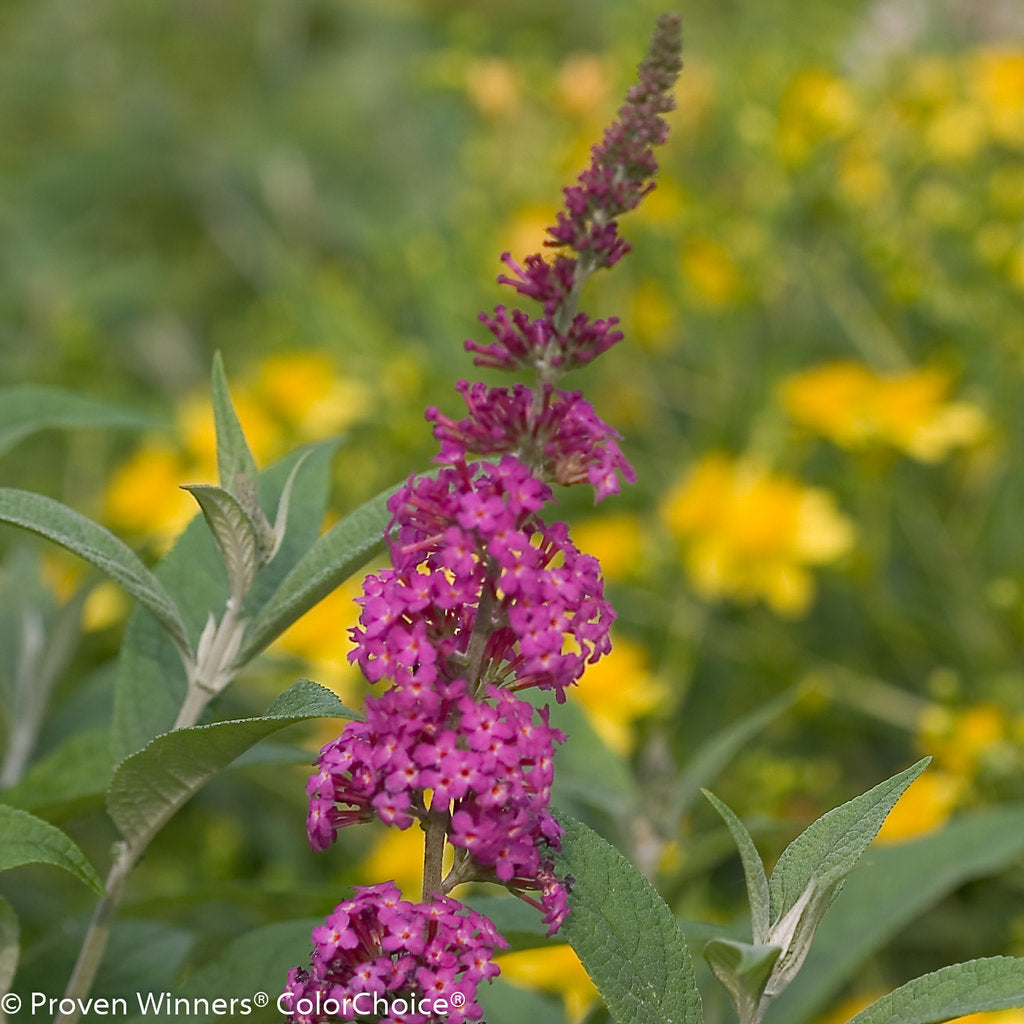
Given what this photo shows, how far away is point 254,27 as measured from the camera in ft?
9.05

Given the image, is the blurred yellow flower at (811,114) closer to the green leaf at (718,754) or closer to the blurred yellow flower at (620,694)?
the blurred yellow flower at (620,694)

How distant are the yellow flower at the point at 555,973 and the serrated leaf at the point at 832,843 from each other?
1.50 feet

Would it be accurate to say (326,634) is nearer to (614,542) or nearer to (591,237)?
(614,542)

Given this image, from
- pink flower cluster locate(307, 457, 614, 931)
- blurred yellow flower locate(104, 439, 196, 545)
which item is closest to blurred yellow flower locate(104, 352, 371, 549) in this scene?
blurred yellow flower locate(104, 439, 196, 545)

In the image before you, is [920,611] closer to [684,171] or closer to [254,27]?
[684,171]

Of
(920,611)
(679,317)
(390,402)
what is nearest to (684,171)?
(679,317)

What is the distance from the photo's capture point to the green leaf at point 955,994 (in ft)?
1.53

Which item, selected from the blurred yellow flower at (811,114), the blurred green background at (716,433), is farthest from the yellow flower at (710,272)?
the blurred yellow flower at (811,114)

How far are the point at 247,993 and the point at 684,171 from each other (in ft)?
4.45

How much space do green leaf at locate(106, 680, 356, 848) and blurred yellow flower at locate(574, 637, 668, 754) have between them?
Answer: 539mm

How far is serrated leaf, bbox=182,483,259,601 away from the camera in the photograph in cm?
55

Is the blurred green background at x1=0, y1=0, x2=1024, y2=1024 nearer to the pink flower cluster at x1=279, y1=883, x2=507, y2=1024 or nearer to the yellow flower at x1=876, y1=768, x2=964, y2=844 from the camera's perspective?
the yellow flower at x1=876, y1=768, x2=964, y2=844

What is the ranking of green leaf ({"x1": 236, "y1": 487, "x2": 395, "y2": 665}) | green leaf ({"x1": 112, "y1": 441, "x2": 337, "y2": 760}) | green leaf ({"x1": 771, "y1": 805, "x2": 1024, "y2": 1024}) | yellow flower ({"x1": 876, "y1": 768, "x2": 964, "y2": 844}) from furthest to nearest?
yellow flower ({"x1": 876, "y1": 768, "x2": 964, "y2": 844}) → green leaf ({"x1": 771, "y1": 805, "x2": 1024, "y2": 1024}) → green leaf ({"x1": 112, "y1": 441, "x2": 337, "y2": 760}) → green leaf ({"x1": 236, "y1": 487, "x2": 395, "y2": 665})

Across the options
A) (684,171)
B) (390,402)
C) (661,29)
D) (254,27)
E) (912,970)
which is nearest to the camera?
(661,29)
